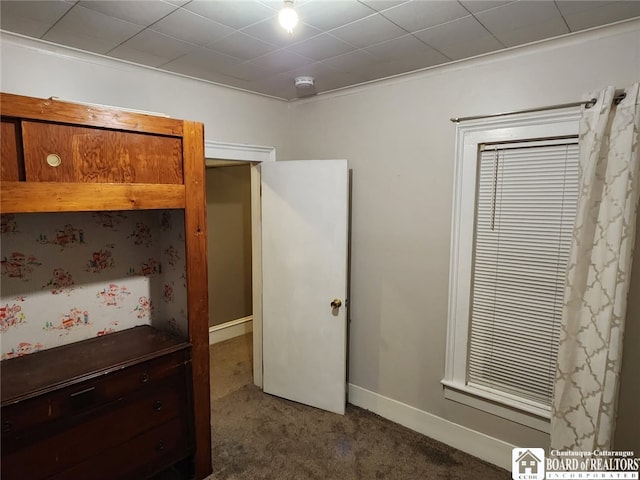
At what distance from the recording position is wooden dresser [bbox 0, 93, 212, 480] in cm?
156

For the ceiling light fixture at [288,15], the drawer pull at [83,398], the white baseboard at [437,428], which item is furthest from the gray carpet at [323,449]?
the ceiling light fixture at [288,15]

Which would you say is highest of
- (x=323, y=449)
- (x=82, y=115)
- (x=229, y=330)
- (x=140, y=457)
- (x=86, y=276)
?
(x=82, y=115)

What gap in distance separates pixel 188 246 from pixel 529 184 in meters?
1.90

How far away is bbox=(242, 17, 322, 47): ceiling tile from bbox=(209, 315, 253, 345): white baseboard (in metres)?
3.17

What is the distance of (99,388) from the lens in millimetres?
1779

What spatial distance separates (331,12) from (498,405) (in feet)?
7.58

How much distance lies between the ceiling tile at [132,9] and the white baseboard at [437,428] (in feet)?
8.85

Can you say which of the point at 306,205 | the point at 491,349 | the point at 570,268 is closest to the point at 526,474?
the point at 491,349

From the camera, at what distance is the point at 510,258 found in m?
2.21

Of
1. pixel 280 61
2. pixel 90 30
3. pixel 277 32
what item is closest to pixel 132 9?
pixel 90 30

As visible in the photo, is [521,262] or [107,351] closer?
[107,351]

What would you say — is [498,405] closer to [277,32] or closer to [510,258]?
[510,258]

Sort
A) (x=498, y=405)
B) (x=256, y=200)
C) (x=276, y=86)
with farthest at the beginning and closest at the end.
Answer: (x=256, y=200)
(x=276, y=86)
(x=498, y=405)

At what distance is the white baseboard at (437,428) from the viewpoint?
7.60 feet
